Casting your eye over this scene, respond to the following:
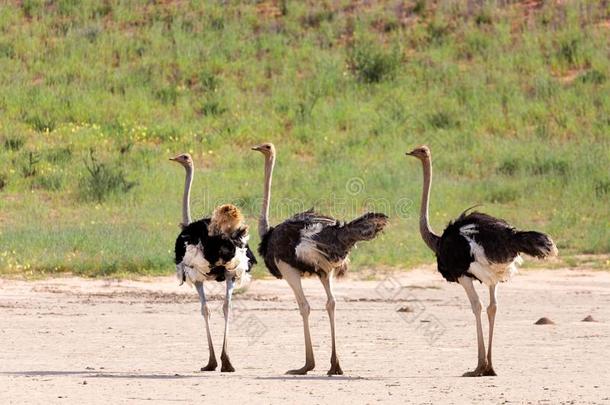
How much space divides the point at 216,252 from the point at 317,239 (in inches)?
28.5

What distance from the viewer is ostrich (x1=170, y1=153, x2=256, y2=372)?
31.0 feet

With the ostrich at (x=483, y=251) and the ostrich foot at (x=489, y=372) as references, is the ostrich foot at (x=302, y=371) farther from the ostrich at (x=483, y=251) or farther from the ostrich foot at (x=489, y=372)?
the ostrich foot at (x=489, y=372)

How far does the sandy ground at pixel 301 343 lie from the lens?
845 centimetres

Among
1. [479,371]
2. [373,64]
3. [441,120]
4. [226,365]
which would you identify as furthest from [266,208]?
[373,64]

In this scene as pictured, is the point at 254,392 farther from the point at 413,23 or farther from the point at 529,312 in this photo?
the point at 413,23

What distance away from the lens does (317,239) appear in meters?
9.23

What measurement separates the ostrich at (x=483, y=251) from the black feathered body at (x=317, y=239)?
1.67ft

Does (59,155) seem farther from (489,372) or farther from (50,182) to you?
(489,372)

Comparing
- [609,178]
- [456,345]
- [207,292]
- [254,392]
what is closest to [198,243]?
[254,392]

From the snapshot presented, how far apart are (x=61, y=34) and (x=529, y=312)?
1530cm

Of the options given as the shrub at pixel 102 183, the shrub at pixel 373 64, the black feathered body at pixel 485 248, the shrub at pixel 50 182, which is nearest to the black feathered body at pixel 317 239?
the black feathered body at pixel 485 248

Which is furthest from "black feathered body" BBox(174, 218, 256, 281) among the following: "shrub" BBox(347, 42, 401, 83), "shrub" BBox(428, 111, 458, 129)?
"shrub" BBox(347, 42, 401, 83)

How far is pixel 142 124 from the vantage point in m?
22.5

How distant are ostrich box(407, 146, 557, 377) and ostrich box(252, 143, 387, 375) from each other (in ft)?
1.69
